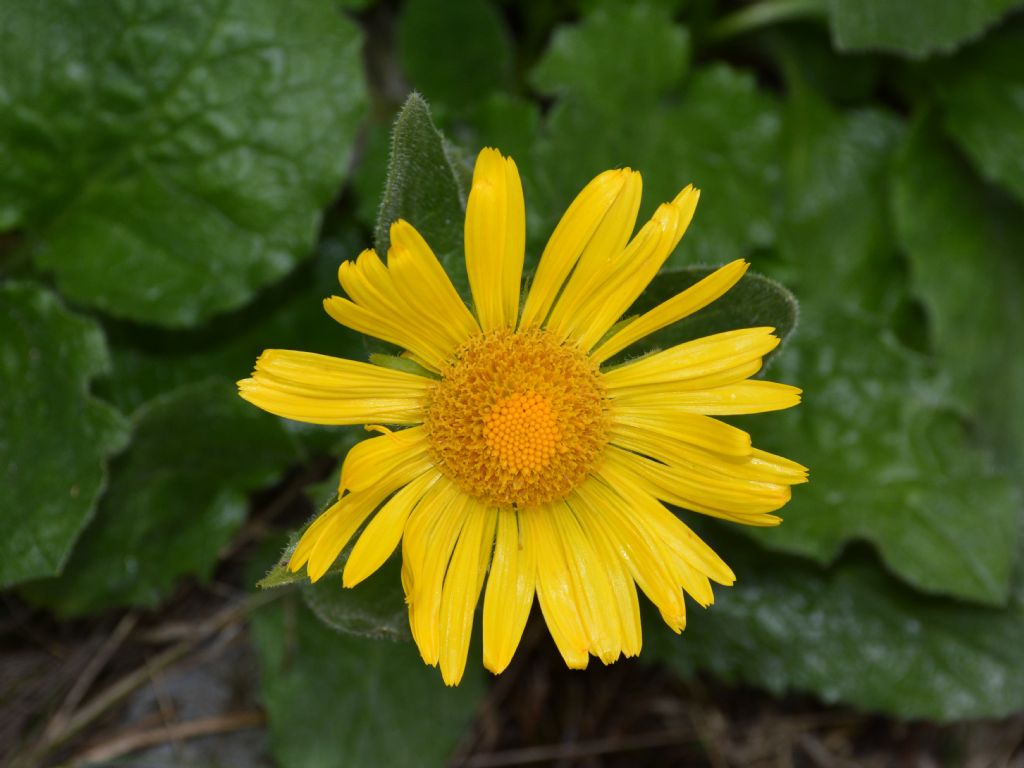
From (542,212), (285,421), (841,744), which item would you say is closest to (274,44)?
(542,212)

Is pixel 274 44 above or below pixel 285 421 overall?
above

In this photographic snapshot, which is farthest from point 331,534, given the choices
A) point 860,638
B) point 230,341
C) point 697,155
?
point 860,638

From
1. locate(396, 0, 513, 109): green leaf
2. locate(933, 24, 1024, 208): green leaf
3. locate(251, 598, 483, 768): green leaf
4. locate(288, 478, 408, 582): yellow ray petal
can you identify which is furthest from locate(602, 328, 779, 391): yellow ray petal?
locate(933, 24, 1024, 208): green leaf

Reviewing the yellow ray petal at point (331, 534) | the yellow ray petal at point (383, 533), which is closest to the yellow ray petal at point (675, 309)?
the yellow ray petal at point (383, 533)

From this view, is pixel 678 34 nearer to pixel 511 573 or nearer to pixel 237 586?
pixel 511 573

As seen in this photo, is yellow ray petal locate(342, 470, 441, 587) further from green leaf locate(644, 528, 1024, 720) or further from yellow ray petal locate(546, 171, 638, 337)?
green leaf locate(644, 528, 1024, 720)

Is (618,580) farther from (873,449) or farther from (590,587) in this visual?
(873,449)

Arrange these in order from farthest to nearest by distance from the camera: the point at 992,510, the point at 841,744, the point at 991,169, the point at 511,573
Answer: the point at 841,744, the point at 991,169, the point at 992,510, the point at 511,573
